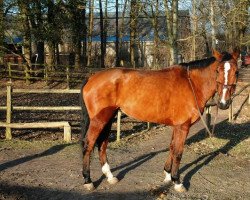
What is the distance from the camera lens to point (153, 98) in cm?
538

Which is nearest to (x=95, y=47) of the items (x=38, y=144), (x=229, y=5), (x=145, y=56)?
(x=145, y=56)

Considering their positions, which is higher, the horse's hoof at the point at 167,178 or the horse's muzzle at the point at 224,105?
the horse's muzzle at the point at 224,105

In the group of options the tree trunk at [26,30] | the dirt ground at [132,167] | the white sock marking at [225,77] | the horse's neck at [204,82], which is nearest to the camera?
the white sock marking at [225,77]

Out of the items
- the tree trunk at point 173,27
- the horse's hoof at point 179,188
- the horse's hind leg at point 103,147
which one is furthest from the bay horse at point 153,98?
the tree trunk at point 173,27

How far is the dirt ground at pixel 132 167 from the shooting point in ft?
17.2

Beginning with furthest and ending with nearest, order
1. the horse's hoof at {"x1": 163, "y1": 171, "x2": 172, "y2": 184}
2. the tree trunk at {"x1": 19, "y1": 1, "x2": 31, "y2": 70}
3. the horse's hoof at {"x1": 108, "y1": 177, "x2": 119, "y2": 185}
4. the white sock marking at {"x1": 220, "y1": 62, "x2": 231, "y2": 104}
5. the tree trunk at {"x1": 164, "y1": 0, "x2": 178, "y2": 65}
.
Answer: the tree trunk at {"x1": 19, "y1": 1, "x2": 31, "y2": 70}
the tree trunk at {"x1": 164, "y1": 0, "x2": 178, "y2": 65}
the horse's hoof at {"x1": 163, "y1": 171, "x2": 172, "y2": 184}
the horse's hoof at {"x1": 108, "y1": 177, "x2": 119, "y2": 185}
the white sock marking at {"x1": 220, "y1": 62, "x2": 231, "y2": 104}

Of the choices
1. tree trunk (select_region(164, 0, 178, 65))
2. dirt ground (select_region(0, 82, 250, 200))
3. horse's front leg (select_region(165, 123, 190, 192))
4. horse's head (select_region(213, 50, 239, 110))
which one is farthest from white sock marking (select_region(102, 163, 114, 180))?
tree trunk (select_region(164, 0, 178, 65))

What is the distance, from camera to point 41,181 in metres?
5.63

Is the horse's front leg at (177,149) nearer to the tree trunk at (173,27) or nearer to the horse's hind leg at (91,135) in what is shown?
the horse's hind leg at (91,135)

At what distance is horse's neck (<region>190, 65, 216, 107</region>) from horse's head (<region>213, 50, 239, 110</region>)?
252 mm

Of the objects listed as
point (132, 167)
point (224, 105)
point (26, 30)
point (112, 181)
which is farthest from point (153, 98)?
point (26, 30)

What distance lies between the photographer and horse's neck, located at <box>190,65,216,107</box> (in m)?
5.39

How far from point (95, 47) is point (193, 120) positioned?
35.0 metres

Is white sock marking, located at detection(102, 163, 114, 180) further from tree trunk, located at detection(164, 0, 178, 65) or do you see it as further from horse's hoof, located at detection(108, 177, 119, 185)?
tree trunk, located at detection(164, 0, 178, 65)
